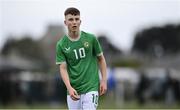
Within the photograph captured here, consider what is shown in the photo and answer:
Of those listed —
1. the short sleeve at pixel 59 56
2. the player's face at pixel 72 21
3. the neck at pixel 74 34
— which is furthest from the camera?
the short sleeve at pixel 59 56

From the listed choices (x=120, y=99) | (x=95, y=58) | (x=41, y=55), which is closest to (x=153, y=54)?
(x=41, y=55)

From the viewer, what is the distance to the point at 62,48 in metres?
12.0

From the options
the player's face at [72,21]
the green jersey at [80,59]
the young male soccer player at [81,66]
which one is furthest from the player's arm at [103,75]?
the player's face at [72,21]

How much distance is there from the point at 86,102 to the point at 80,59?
635 millimetres

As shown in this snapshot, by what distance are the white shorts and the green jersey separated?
0.24 ft

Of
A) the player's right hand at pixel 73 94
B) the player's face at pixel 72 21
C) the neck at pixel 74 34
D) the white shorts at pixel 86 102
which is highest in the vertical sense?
the player's face at pixel 72 21

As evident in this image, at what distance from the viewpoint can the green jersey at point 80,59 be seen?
1191cm

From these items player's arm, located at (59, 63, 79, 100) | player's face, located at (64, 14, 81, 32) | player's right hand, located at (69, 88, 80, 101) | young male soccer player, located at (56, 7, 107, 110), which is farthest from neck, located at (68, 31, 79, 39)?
player's right hand, located at (69, 88, 80, 101)

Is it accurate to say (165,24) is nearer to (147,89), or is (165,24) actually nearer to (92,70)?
(147,89)

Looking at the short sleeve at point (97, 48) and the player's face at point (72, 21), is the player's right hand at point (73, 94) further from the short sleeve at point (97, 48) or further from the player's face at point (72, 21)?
the player's face at point (72, 21)

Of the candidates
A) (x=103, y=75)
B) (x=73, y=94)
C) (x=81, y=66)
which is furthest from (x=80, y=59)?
(x=73, y=94)

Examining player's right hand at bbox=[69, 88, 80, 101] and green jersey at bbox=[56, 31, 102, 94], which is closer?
player's right hand at bbox=[69, 88, 80, 101]

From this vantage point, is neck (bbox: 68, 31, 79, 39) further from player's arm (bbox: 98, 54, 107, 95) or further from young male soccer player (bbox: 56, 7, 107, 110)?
player's arm (bbox: 98, 54, 107, 95)

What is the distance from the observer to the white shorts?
11.8m
